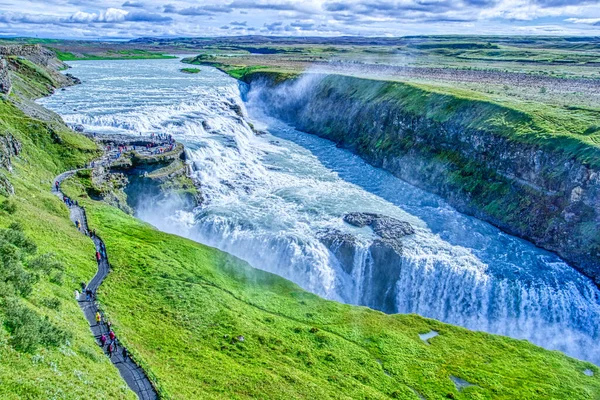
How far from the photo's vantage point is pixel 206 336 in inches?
1454

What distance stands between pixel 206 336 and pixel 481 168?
2313 inches

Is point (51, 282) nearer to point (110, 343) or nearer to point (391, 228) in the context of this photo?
point (110, 343)

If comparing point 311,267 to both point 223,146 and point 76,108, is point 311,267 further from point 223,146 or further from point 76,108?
point 76,108

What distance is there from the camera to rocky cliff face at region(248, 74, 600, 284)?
61.4 m

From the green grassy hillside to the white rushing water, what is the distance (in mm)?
8961

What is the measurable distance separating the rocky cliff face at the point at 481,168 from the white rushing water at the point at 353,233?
2.62 meters

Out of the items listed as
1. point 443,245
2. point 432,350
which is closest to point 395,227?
point 443,245

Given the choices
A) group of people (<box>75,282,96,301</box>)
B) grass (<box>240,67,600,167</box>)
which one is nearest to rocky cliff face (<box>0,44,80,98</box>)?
group of people (<box>75,282,96,301</box>)

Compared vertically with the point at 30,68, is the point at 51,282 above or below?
below

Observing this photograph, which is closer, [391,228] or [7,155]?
[7,155]

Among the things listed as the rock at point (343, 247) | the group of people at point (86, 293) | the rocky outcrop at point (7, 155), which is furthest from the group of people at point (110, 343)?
the rock at point (343, 247)

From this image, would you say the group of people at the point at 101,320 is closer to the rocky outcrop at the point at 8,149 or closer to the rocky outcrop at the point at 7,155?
the rocky outcrop at the point at 7,155

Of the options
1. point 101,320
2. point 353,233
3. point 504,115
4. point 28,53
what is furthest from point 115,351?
point 28,53

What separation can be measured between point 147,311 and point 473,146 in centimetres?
6362
